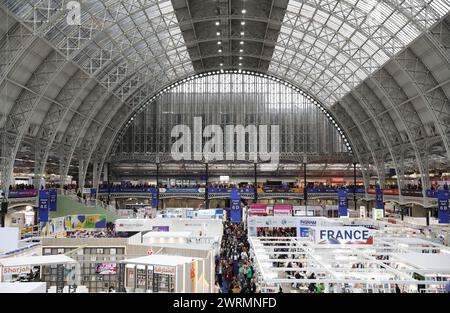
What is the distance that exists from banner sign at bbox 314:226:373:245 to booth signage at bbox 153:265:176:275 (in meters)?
9.00

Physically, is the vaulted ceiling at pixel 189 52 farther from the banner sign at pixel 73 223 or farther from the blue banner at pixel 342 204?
the blue banner at pixel 342 204

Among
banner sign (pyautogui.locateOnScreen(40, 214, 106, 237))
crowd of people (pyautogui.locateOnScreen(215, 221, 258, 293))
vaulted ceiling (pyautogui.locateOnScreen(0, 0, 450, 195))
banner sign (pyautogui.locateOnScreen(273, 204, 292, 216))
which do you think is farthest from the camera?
banner sign (pyautogui.locateOnScreen(273, 204, 292, 216))

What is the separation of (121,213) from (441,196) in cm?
3137

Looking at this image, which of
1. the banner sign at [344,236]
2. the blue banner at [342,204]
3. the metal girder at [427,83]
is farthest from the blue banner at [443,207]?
the banner sign at [344,236]

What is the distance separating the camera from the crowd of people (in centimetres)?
1890

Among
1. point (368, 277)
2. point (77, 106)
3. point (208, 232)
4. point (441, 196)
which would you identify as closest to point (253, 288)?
point (368, 277)

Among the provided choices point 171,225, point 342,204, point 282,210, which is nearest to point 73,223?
point 171,225

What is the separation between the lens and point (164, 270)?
11.8 m

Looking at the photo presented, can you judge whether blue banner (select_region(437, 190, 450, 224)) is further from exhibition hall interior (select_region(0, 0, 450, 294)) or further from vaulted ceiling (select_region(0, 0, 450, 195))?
vaulted ceiling (select_region(0, 0, 450, 195))

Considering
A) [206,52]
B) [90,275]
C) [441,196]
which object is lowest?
[90,275]

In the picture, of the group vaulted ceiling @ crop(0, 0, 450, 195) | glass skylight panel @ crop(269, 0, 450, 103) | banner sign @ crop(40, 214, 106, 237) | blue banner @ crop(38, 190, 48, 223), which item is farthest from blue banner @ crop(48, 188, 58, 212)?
glass skylight panel @ crop(269, 0, 450, 103)

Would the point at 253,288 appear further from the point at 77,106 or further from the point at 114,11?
the point at 77,106

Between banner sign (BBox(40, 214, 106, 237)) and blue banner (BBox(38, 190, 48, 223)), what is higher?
blue banner (BBox(38, 190, 48, 223))
